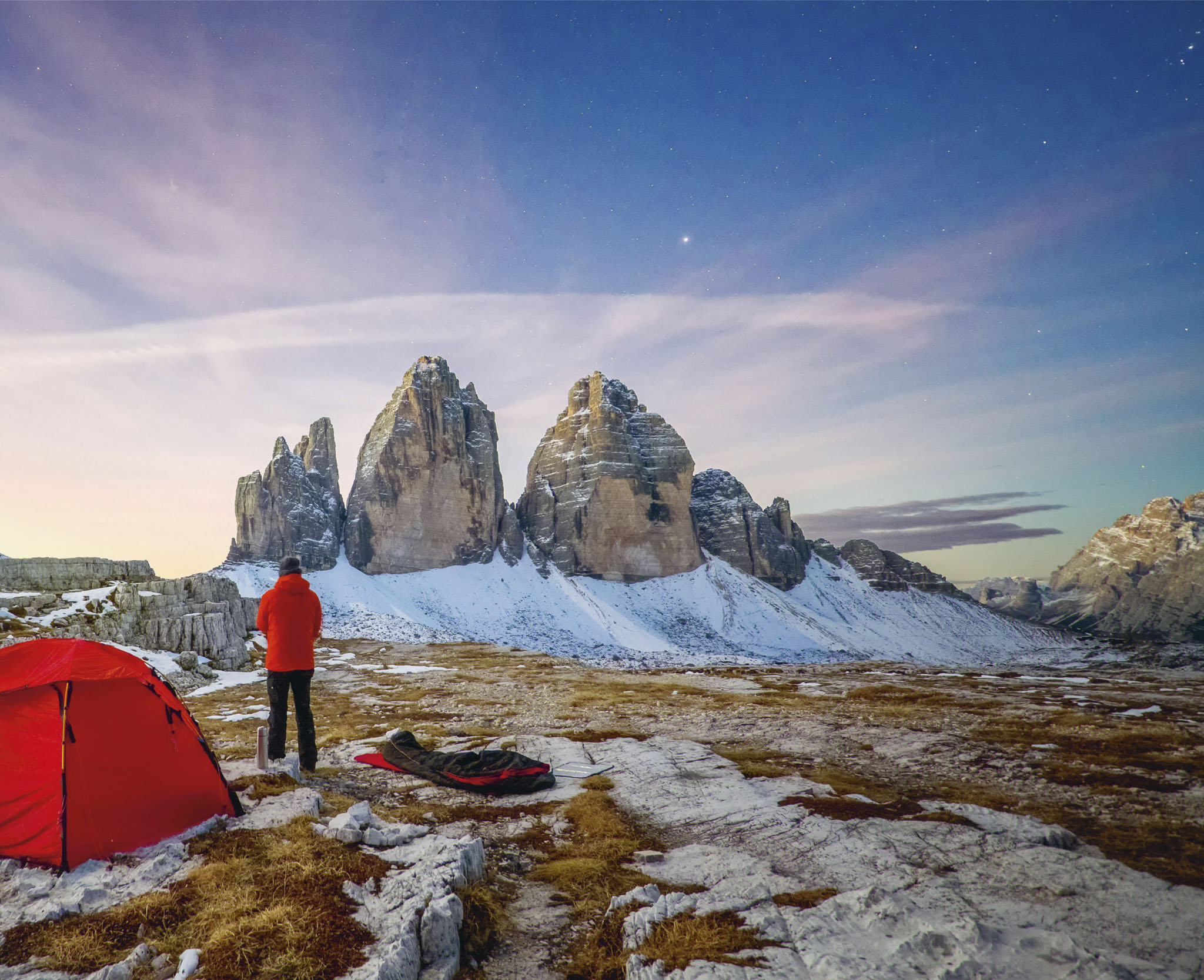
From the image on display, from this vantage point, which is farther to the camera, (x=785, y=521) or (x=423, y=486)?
(x=785, y=521)

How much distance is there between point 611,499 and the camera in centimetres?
13388

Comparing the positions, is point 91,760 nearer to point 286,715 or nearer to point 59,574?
point 286,715

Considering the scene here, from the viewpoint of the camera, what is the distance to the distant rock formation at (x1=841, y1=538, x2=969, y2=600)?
576ft

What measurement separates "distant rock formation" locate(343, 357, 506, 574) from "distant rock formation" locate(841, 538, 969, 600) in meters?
125

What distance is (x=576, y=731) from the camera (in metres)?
14.0

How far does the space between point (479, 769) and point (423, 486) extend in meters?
117

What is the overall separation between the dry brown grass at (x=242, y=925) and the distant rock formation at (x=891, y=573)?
627 ft

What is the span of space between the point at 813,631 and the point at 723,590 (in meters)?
21.8

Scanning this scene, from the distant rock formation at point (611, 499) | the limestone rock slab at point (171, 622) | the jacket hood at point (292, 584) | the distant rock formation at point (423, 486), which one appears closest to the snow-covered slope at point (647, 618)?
the distant rock formation at point (423, 486)

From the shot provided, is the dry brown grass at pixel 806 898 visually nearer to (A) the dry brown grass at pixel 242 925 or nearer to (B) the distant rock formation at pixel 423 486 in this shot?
(A) the dry brown grass at pixel 242 925

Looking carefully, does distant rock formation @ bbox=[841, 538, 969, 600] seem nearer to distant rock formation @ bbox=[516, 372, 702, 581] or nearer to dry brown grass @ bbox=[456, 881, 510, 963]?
distant rock formation @ bbox=[516, 372, 702, 581]

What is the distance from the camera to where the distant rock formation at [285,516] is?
11269 centimetres

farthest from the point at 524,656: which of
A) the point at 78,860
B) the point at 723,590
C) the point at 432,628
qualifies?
the point at 723,590

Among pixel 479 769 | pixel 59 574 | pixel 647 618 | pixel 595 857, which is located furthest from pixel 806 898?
pixel 647 618
